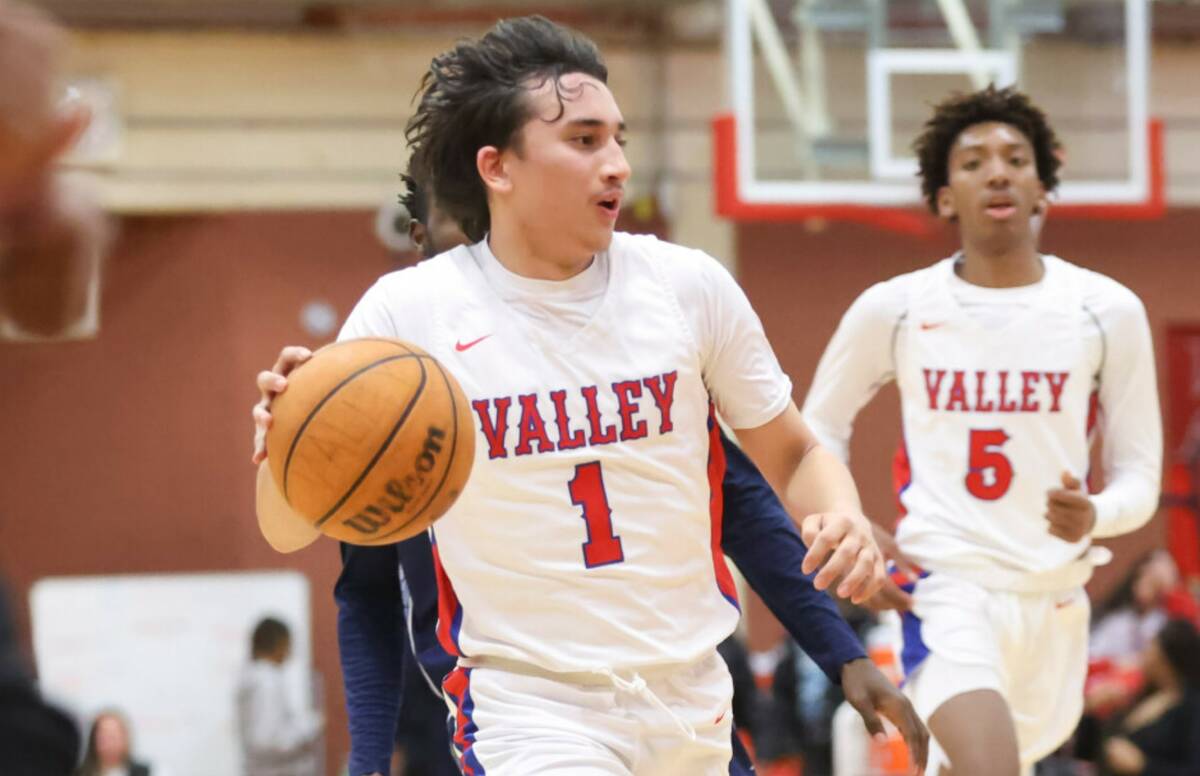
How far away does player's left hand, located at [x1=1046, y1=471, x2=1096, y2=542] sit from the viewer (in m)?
5.31

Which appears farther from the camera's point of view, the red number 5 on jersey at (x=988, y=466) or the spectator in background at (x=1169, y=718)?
the spectator in background at (x=1169, y=718)

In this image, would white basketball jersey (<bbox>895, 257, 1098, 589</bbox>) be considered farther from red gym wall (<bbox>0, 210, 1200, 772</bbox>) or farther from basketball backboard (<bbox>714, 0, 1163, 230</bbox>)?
red gym wall (<bbox>0, 210, 1200, 772</bbox>)

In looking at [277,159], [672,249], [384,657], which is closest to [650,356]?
[672,249]

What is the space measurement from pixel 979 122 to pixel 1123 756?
13.6 ft

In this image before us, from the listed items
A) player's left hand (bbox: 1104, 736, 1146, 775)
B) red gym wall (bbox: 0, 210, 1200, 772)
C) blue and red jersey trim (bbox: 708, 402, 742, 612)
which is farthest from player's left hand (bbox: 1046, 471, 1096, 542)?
red gym wall (bbox: 0, 210, 1200, 772)

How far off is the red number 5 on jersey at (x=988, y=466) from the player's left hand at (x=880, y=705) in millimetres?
1549

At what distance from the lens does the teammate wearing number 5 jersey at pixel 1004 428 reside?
18.4 ft

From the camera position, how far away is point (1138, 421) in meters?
5.70

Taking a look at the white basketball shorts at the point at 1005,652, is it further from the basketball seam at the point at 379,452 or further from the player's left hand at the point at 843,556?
the basketball seam at the point at 379,452

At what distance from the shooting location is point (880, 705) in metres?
4.11

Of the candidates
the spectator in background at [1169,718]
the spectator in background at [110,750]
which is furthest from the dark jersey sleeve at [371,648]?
the spectator in background at [110,750]

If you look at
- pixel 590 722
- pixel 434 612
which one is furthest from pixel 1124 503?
pixel 590 722

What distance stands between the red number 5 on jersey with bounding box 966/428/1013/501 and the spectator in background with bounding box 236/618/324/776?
7666 millimetres

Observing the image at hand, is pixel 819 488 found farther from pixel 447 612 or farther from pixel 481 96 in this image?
pixel 481 96
